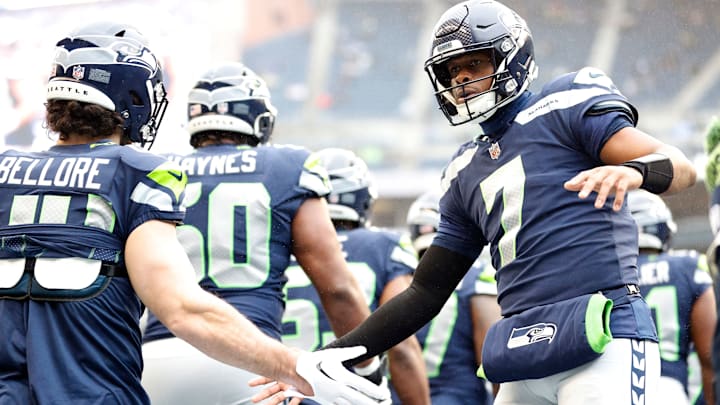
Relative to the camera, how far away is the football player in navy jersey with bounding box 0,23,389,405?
10.7 feet

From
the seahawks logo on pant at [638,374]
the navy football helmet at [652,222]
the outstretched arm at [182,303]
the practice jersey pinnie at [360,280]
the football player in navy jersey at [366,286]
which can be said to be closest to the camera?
the outstretched arm at [182,303]

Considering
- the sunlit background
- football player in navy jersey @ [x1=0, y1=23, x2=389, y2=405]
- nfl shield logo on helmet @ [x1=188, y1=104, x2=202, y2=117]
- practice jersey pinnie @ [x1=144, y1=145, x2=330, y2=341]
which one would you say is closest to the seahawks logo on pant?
football player in navy jersey @ [x1=0, y1=23, x2=389, y2=405]

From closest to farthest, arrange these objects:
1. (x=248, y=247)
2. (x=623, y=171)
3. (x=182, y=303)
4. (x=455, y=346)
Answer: (x=182, y=303) → (x=623, y=171) → (x=248, y=247) → (x=455, y=346)

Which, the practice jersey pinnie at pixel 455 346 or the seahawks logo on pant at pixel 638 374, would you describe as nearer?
the seahawks logo on pant at pixel 638 374

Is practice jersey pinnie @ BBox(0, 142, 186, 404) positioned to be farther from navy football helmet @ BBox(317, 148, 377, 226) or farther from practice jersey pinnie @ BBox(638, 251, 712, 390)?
practice jersey pinnie @ BBox(638, 251, 712, 390)

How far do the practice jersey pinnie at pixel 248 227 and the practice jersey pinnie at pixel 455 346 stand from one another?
2128mm

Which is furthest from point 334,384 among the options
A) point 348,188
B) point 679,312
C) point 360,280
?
point 679,312

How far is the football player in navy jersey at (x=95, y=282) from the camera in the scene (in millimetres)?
3275

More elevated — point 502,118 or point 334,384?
point 502,118

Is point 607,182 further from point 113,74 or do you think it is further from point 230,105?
point 230,105

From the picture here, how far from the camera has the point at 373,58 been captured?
32.1 m

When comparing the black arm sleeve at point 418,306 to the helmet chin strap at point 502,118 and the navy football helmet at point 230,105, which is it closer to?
the helmet chin strap at point 502,118

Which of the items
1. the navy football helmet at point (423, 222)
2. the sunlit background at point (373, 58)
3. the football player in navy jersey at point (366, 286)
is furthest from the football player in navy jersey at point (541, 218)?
the sunlit background at point (373, 58)

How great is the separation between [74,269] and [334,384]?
0.91 meters
